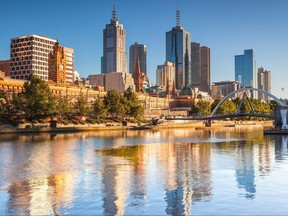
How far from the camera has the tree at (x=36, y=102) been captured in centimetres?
11462

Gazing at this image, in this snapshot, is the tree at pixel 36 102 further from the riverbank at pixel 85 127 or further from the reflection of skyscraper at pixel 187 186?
the reflection of skyscraper at pixel 187 186

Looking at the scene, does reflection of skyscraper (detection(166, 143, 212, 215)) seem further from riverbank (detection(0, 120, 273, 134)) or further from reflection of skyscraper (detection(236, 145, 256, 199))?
riverbank (detection(0, 120, 273, 134))

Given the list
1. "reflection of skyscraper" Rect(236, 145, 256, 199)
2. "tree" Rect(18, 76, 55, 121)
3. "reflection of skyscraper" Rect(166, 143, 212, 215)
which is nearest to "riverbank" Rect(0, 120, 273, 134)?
"tree" Rect(18, 76, 55, 121)

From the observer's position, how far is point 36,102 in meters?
115

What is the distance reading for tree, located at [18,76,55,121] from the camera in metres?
115

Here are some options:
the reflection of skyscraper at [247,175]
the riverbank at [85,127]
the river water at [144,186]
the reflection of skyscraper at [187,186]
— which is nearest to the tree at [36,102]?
the riverbank at [85,127]

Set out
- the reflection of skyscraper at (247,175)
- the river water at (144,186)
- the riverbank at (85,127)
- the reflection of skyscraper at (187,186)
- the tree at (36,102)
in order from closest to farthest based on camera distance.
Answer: the river water at (144,186) < the reflection of skyscraper at (187,186) < the reflection of skyscraper at (247,175) < the riverbank at (85,127) < the tree at (36,102)

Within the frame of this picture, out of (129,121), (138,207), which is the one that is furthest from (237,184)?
(129,121)

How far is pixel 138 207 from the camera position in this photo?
2281cm

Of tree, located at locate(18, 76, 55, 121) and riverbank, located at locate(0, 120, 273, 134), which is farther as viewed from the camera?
tree, located at locate(18, 76, 55, 121)

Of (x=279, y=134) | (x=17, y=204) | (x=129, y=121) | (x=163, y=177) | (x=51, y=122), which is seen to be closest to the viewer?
(x=17, y=204)

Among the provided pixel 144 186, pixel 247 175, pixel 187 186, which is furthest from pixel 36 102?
pixel 187 186

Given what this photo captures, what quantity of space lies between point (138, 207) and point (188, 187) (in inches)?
241

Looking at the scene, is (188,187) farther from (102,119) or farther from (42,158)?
(102,119)
